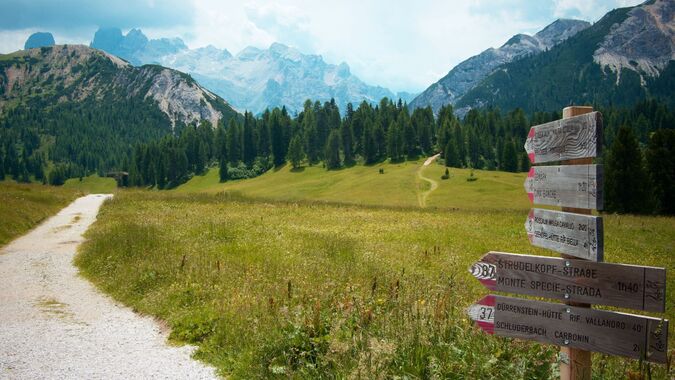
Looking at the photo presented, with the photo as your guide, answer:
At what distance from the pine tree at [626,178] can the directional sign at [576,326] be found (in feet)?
188

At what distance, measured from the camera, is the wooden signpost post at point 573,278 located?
4441 millimetres

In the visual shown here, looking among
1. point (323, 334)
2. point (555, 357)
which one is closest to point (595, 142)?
point (555, 357)

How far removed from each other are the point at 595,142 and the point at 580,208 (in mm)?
809

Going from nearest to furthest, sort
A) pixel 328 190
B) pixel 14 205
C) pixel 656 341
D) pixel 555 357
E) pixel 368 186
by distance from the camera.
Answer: pixel 656 341, pixel 555 357, pixel 14 205, pixel 368 186, pixel 328 190

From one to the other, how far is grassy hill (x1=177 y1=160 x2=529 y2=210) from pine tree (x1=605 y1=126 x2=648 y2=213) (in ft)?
59.8

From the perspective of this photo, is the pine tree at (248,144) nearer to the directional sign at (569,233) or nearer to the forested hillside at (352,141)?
the forested hillside at (352,141)

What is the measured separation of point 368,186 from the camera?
98.6 meters

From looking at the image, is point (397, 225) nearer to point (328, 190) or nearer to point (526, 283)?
point (526, 283)

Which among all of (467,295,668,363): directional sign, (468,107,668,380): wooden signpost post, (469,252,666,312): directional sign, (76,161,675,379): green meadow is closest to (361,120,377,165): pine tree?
(76,161,675,379): green meadow

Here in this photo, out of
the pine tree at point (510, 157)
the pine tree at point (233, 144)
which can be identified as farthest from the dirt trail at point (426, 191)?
the pine tree at point (233, 144)

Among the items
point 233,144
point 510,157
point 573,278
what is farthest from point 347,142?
point 573,278

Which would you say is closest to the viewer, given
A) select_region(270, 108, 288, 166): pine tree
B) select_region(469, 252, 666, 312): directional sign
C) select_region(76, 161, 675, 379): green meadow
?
select_region(469, 252, 666, 312): directional sign

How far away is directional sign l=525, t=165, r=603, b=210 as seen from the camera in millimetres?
4629

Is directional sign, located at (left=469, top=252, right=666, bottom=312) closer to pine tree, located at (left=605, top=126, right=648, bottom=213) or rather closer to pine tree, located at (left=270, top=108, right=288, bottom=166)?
pine tree, located at (left=605, top=126, right=648, bottom=213)
